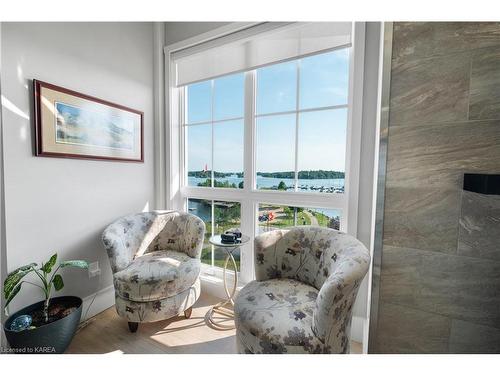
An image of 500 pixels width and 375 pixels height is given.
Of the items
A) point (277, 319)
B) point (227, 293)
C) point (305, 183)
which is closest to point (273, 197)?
point (305, 183)

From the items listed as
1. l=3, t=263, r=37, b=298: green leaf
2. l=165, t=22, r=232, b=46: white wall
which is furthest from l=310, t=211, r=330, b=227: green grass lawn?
l=3, t=263, r=37, b=298: green leaf

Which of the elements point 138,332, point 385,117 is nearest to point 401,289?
point 385,117

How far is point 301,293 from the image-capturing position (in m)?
1.27

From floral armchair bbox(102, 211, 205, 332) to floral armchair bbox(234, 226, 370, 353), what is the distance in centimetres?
62

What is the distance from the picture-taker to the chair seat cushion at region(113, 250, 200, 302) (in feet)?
4.94

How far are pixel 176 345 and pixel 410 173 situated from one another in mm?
1870

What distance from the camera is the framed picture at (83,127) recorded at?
1533 mm

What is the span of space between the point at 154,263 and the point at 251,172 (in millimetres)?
1110

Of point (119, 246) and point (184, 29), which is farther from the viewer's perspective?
point (184, 29)

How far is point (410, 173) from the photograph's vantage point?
4.02 feet

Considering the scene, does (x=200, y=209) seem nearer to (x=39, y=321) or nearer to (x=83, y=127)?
(x=83, y=127)

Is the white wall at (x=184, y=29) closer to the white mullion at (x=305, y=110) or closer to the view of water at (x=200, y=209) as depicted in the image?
the white mullion at (x=305, y=110)
